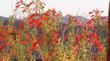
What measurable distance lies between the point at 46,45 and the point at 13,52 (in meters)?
1.16

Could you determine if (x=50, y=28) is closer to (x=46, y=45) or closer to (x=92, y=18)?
(x=46, y=45)

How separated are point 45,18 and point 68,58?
36.6 inches

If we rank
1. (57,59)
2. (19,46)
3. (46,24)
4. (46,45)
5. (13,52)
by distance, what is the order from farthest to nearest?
(13,52) < (19,46) < (46,45) < (46,24) < (57,59)

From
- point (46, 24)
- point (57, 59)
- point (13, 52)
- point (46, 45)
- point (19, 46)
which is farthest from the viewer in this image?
point (13, 52)

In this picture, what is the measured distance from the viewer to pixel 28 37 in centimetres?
600

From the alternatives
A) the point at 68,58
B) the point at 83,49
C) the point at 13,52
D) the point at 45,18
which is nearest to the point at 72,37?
the point at 83,49

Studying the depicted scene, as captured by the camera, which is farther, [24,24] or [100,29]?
[24,24]

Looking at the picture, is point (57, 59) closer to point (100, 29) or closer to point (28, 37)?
point (100, 29)

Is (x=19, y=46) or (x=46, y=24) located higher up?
(x=46, y=24)

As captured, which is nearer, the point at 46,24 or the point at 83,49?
the point at 46,24

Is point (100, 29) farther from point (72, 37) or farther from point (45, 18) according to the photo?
point (45, 18)

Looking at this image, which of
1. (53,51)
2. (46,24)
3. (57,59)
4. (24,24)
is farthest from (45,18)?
(24,24)

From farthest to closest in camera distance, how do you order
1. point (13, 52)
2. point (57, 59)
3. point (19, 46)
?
point (13, 52) < point (19, 46) < point (57, 59)

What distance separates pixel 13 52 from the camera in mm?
6203
